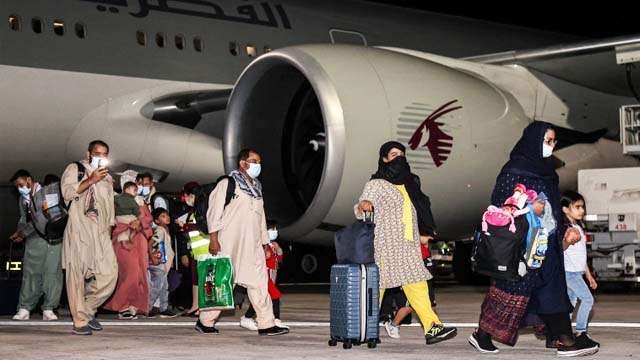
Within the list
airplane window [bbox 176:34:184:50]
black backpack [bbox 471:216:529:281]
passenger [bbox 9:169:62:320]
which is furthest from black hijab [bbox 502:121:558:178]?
airplane window [bbox 176:34:184:50]

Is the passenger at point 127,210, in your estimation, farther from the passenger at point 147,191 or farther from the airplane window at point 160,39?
the airplane window at point 160,39

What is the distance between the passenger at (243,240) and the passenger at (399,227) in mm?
811

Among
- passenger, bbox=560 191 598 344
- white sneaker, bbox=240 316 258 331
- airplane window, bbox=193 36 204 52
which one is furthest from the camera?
airplane window, bbox=193 36 204 52

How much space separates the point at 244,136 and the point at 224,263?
3842 millimetres

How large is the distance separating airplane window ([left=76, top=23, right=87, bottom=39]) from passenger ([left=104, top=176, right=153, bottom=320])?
2.93 m

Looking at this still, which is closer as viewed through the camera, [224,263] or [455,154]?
[224,263]

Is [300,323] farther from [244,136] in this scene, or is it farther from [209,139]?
[209,139]

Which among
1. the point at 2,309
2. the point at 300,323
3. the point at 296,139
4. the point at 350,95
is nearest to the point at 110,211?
the point at 300,323

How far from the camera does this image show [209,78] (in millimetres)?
13125

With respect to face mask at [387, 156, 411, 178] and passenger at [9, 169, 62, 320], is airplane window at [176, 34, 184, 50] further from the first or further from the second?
face mask at [387, 156, 411, 178]

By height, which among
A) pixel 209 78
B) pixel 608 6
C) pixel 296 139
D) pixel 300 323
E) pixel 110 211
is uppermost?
pixel 608 6

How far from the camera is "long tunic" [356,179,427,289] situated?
22.6 feet

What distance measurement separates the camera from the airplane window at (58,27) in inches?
465

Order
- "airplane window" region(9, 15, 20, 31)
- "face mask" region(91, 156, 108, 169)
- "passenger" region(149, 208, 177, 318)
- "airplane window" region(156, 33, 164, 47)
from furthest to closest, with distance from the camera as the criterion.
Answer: "airplane window" region(156, 33, 164, 47) < "airplane window" region(9, 15, 20, 31) < "passenger" region(149, 208, 177, 318) < "face mask" region(91, 156, 108, 169)
